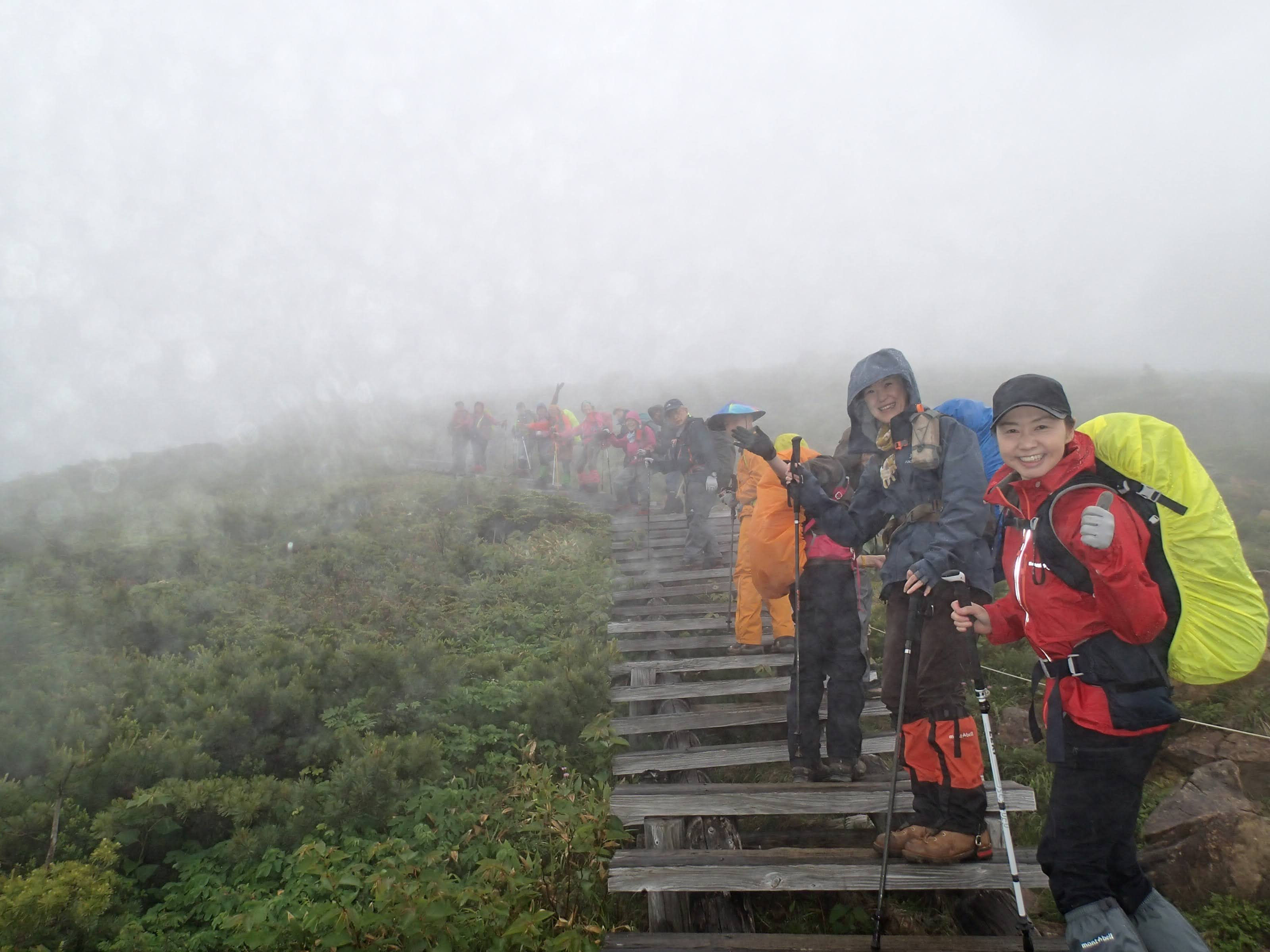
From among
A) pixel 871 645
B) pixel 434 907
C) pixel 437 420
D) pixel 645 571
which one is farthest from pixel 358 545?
pixel 437 420

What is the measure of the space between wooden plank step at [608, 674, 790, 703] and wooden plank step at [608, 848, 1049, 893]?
2654mm

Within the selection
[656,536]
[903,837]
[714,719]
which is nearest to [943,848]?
[903,837]

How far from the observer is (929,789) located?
12.2 feet

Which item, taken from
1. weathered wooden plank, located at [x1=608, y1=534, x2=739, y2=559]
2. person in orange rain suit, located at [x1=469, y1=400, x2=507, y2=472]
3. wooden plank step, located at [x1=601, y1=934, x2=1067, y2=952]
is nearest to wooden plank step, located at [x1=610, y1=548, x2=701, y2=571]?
weathered wooden plank, located at [x1=608, y1=534, x2=739, y2=559]

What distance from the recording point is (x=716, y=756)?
17.5 feet

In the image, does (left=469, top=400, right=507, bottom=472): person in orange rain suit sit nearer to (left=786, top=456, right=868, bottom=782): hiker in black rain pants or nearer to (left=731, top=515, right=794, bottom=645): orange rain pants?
(left=731, top=515, right=794, bottom=645): orange rain pants

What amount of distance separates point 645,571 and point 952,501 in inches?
317

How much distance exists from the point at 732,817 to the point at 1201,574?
123 inches

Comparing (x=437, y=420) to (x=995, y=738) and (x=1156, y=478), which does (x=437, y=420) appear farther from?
(x=1156, y=478)

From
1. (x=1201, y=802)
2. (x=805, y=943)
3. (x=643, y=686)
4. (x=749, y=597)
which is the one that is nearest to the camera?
(x=805, y=943)

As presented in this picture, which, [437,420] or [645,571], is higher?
[437,420]

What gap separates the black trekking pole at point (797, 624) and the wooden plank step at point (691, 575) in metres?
5.52

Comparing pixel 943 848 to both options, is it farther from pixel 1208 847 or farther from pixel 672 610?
pixel 672 610

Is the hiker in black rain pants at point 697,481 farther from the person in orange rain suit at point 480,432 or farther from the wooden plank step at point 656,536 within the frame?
the person in orange rain suit at point 480,432
